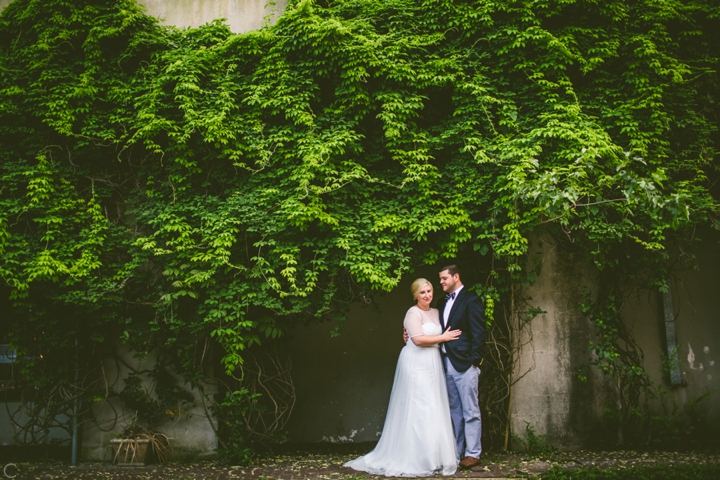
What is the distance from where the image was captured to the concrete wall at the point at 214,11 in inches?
267

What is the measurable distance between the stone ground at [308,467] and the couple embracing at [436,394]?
0.90 feet

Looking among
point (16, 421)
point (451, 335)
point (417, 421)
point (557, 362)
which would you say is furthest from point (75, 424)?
point (557, 362)

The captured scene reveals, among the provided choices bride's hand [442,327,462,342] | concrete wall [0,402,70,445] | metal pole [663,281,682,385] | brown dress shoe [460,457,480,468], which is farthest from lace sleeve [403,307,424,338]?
concrete wall [0,402,70,445]

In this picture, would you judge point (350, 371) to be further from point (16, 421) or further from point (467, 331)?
point (16, 421)

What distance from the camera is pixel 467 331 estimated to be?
5520mm

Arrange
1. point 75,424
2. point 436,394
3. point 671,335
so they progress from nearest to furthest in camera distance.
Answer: point 436,394, point 75,424, point 671,335

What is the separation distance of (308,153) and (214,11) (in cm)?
282

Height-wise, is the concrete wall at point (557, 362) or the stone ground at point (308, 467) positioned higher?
the concrete wall at point (557, 362)

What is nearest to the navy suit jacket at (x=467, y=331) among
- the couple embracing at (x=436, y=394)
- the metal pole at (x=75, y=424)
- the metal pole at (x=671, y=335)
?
the couple embracing at (x=436, y=394)

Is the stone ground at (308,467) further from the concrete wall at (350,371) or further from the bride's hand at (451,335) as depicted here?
the bride's hand at (451,335)

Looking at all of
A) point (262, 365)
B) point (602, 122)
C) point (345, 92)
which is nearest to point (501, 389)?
point (262, 365)

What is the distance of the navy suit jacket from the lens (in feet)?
17.8

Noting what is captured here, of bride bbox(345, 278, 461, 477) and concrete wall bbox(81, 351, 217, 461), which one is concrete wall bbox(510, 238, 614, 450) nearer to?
bride bbox(345, 278, 461, 477)

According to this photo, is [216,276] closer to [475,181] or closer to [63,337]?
[63,337]
